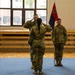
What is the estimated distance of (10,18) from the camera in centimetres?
1059

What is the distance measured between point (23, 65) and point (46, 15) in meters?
3.92

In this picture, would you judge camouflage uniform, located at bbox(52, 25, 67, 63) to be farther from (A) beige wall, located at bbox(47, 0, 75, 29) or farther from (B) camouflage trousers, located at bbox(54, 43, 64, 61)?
(A) beige wall, located at bbox(47, 0, 75, 29)

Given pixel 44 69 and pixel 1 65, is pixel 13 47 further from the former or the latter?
pixel 44 69

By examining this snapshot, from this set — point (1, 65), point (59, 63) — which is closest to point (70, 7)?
point (59, 63)

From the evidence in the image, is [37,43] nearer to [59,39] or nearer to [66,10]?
[59,39]

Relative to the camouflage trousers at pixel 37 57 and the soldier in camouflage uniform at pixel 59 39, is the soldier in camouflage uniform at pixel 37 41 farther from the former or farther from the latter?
the soldier in camouflage uniform at pixel 59 39

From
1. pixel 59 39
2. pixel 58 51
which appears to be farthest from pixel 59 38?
pixel 58 51

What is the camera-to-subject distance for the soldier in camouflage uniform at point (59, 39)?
719 centimetres

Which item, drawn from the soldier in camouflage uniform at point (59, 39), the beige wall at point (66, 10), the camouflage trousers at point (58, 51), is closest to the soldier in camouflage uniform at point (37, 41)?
the soldier in camouflage uniform at point (59, 39)

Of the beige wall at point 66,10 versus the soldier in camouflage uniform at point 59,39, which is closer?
the soldier in camouflage uniform at point 59,39

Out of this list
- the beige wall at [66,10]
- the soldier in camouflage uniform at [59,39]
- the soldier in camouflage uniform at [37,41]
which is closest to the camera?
the soldier in camouflage uniform at [37,41]

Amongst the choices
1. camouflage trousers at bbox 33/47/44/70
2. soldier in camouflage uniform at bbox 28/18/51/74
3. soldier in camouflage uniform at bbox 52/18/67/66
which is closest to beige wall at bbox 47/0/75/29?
soldier in camouflage uniform at bbox 52/18/67/66

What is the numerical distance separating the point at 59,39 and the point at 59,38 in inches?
1.3

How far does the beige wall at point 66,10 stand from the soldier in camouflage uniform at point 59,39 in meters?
3.21
